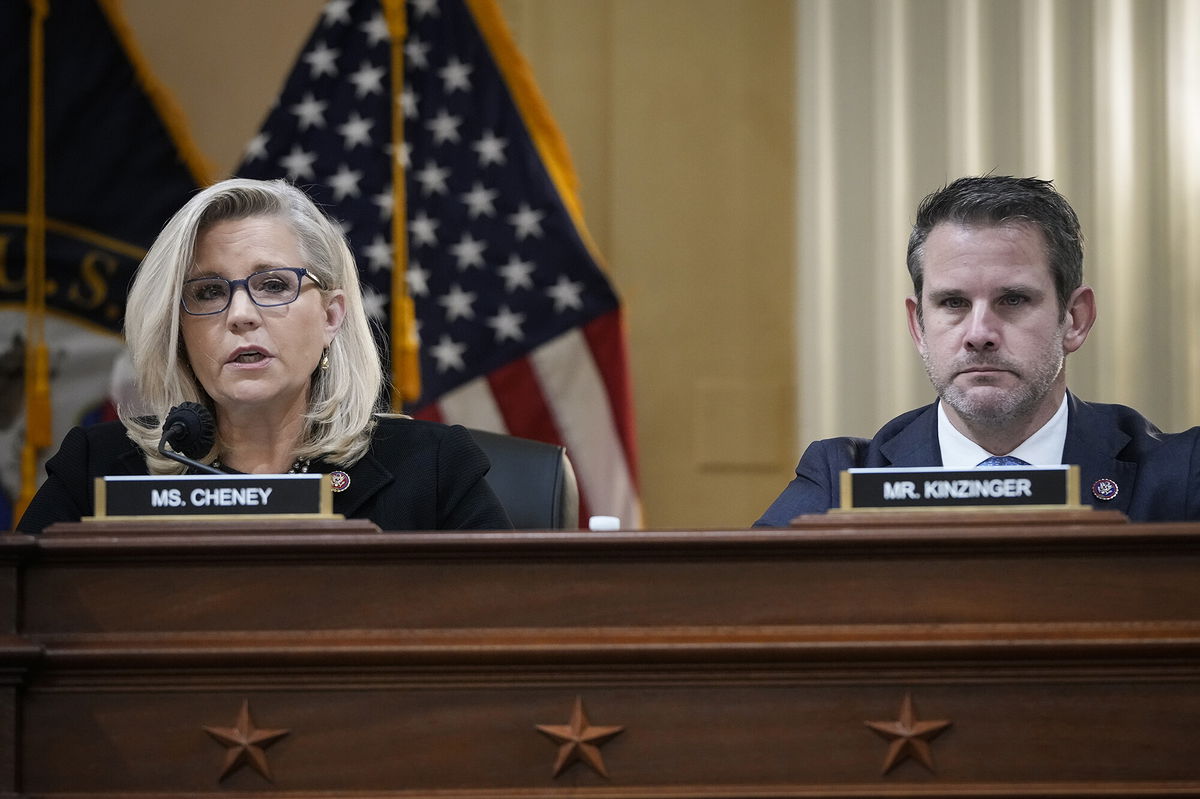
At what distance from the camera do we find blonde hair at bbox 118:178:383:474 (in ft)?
7.34

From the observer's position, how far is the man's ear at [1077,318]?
7.28 ft

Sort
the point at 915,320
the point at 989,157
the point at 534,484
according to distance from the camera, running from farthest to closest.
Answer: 1. the point at 989,157
2. the point at 534,484
3. the point at 915,320

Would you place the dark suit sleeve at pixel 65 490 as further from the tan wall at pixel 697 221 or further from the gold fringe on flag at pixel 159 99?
the tan wall at pixel 697 221

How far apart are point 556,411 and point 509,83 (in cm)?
93

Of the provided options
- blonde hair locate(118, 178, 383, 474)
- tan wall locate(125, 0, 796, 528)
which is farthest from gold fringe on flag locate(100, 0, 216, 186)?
blonde hair locate(118, 178, 383, 474)

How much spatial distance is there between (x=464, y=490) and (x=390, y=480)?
0.39ft

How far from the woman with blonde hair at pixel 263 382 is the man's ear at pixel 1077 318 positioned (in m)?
0.91

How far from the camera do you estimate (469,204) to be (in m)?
4.13

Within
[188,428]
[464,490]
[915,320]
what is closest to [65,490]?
[188,428]

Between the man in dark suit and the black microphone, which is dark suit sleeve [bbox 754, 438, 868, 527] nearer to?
the man in dark suit

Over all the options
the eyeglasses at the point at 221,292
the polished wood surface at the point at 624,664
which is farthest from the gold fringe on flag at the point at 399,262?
the polished wood surface at the point at 624,664

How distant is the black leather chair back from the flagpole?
1.92 m

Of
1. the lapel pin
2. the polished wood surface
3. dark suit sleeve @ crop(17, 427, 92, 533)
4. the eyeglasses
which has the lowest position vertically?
the polished wood surface

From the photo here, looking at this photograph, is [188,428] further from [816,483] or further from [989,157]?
[989,157]
